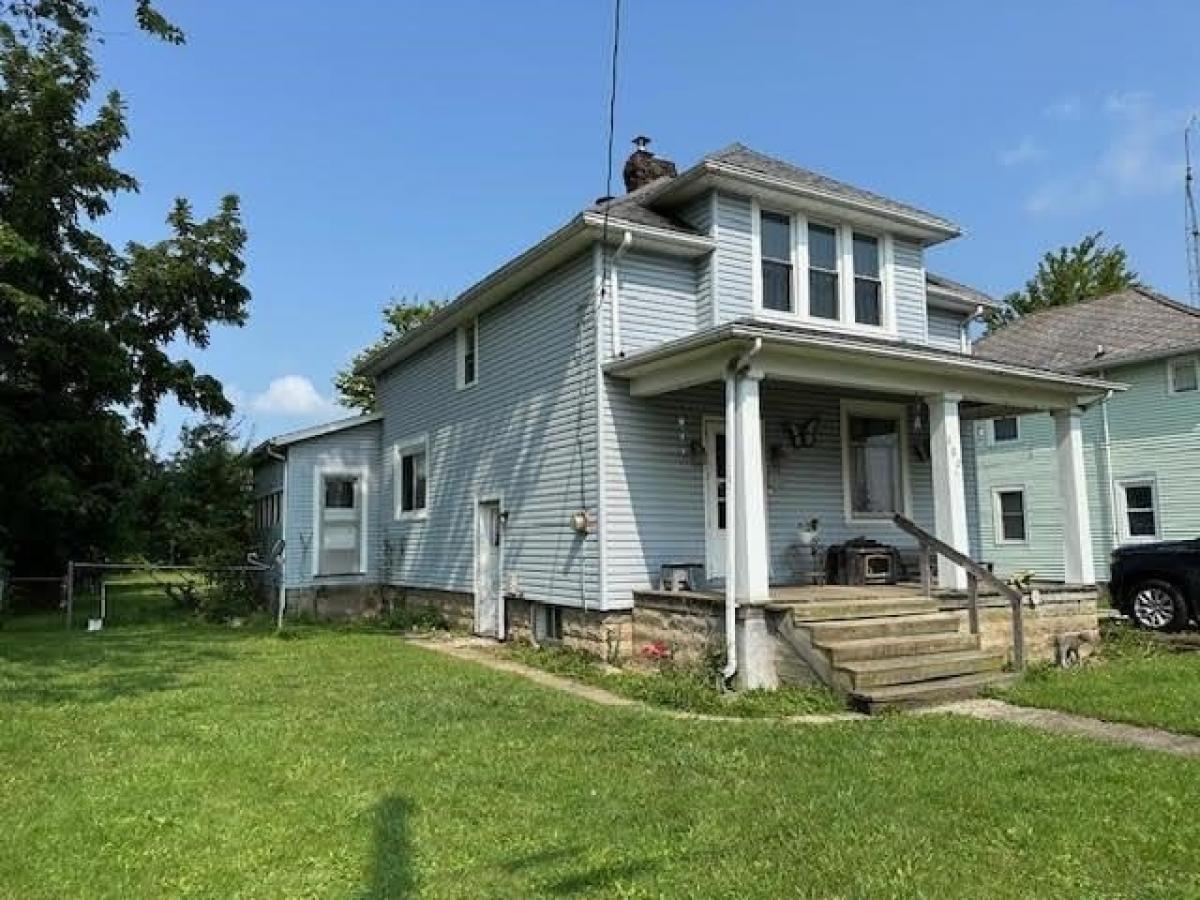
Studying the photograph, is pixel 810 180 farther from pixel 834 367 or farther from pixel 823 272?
pixel 834 367

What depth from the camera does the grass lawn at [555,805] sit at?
3.92 meters

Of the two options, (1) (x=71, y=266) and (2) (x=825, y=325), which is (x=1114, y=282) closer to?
(2) (x=825, y=325)

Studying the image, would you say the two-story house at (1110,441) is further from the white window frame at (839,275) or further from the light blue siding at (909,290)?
the white window frame at (839,275)

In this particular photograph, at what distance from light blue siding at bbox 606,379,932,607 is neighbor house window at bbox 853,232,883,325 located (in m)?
1.23

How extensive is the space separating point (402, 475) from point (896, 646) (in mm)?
10716

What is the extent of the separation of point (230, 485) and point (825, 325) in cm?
1360

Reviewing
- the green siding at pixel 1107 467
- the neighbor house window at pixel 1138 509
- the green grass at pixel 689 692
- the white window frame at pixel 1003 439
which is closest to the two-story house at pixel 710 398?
the green grass at pixel 689 692

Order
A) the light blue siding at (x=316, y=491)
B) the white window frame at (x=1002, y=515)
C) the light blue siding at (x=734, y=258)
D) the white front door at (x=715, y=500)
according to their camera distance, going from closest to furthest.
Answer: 1. the white front door at (x=715, y=500)
2. the light blue siding at (x=734, y=258)
3. the light blue siding at (x=316, y=491)
4. the white window frame at (x=1002, y=515)

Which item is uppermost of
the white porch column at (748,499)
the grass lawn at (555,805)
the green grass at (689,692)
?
the white porch column at (748,499)

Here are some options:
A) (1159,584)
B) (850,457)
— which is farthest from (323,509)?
(1159,584)

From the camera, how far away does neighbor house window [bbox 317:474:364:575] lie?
661 inches

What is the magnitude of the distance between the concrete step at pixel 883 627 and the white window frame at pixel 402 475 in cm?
870

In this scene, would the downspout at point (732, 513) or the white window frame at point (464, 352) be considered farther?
the white window frame at point (464, 352)

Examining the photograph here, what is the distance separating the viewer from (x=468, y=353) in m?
14.4
